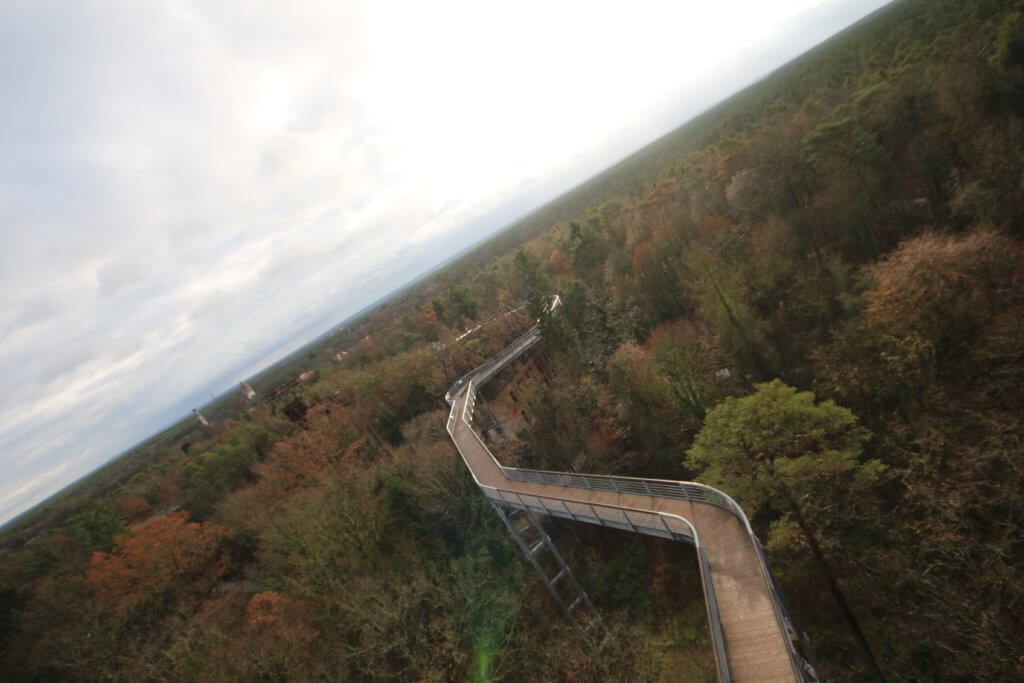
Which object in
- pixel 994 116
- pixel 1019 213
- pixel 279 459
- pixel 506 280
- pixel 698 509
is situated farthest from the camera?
pixel 506 280

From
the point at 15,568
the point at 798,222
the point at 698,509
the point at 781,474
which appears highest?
the point at 15,568

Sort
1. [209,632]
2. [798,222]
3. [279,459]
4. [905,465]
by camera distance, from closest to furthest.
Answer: [905,465] → [209,632] → [798,222] → [279,459]

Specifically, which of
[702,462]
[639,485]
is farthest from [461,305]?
[639,485]

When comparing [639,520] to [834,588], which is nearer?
[834,588]

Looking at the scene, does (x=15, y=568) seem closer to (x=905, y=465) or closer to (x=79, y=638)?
(x=79, y=638)

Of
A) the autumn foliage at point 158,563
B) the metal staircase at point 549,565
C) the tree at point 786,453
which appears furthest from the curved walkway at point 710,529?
the autumn foliage at point 158,563

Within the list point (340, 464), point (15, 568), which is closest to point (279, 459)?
point (340, 464)

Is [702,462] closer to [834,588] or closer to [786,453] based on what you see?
[786,453]
